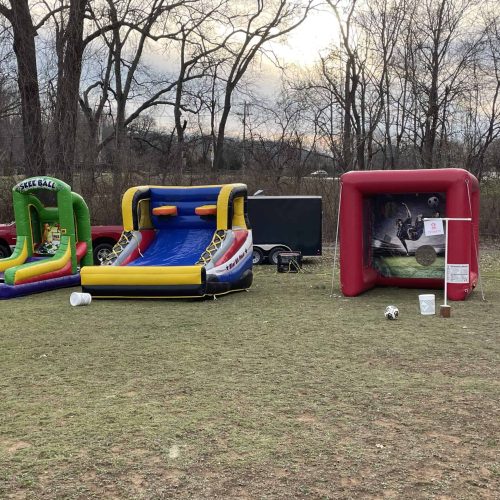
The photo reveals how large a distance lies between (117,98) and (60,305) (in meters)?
20.3

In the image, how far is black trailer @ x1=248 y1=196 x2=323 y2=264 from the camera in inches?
600

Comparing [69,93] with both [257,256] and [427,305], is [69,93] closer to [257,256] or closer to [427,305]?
[257,256]

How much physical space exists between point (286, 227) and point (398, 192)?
605cm

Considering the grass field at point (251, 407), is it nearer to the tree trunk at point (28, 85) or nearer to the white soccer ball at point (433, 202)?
the white soccer ball at point (433, 202)

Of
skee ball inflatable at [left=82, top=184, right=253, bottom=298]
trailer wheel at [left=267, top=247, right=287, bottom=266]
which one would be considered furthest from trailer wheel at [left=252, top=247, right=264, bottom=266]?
skee ball inflatable at [left=82, top=184, right=253, bottom=298]

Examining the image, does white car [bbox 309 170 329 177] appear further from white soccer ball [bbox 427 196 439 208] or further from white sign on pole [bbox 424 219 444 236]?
white sign on pole [bbox 424 219 444 236]

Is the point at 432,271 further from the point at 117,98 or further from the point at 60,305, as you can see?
the point at 117,98

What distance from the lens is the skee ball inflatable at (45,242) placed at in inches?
403

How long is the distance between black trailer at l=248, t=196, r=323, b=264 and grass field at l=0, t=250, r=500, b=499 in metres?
7.68

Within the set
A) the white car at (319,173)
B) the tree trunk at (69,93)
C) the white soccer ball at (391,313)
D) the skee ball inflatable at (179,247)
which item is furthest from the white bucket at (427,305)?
the white car at (319,173)

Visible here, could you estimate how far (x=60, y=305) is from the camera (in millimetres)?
8930

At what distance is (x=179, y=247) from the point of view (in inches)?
419

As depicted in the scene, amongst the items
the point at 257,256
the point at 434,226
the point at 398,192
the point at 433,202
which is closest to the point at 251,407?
the point at 434,226

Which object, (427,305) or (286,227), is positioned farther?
(286,227)
